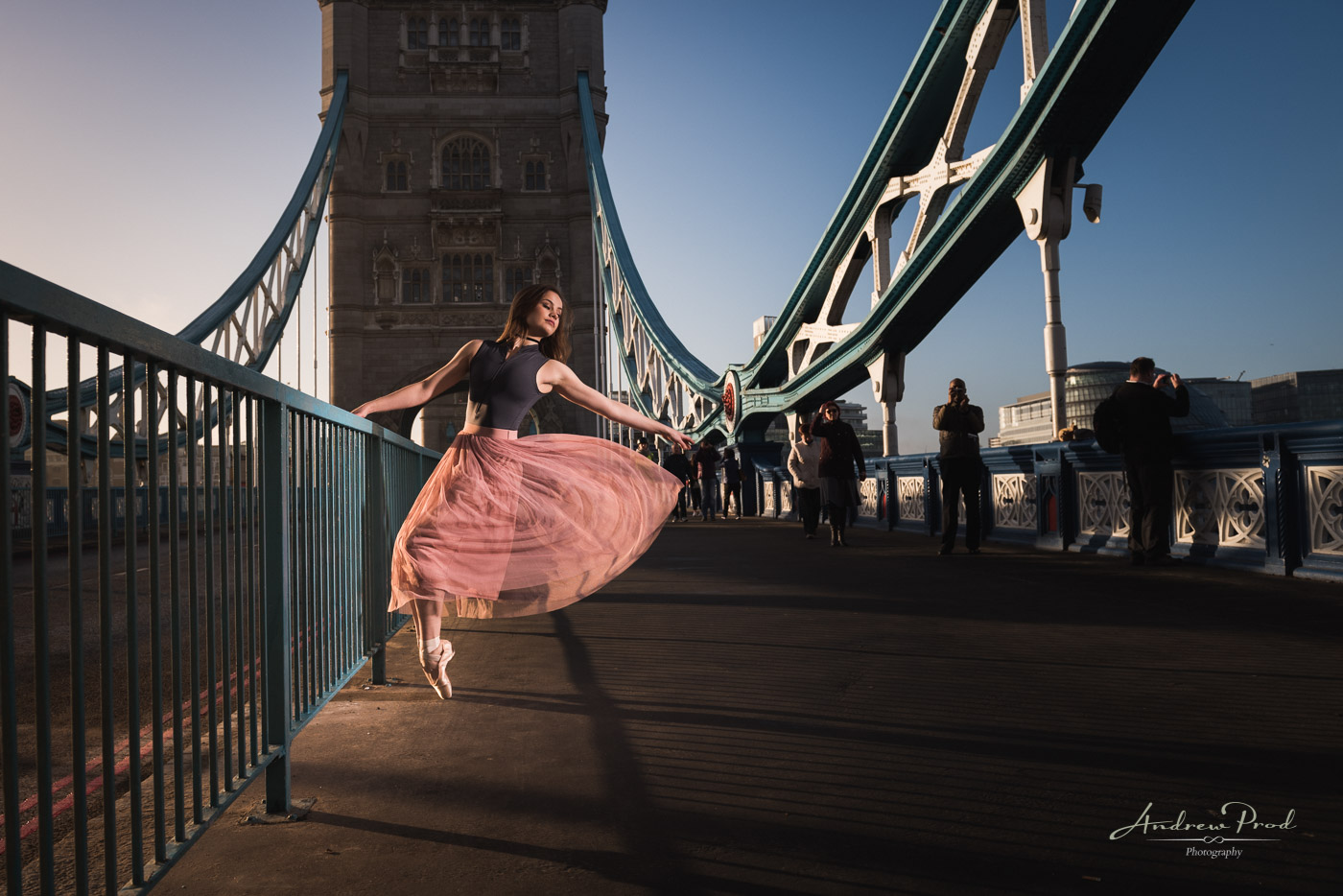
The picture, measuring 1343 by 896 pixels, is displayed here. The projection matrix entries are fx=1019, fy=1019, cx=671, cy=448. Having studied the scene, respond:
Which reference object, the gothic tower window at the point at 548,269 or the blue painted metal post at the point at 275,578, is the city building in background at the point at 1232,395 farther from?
the blue painted metal post at the point at 275,578

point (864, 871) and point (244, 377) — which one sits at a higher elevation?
point (244, 377)

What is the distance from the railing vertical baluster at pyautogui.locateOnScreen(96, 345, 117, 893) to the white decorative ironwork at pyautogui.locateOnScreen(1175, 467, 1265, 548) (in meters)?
6.96

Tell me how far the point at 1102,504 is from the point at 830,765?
680 centimetres

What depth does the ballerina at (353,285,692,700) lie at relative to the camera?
3.37 metres

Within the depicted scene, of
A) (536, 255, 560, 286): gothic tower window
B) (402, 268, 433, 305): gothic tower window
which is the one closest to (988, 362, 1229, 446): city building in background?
(536, 255, 560, 286): gothic tower window

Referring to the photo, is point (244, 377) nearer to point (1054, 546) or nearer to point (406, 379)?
point (1054, 546)

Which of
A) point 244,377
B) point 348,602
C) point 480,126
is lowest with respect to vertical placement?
point 348,602

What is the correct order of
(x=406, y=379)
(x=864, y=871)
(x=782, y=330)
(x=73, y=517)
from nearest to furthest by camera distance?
(x=73, y=517) < (x=864, y=871) < (x=782, y=330) < (x=406, y=379)

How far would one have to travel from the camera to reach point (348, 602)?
3311 millimetres

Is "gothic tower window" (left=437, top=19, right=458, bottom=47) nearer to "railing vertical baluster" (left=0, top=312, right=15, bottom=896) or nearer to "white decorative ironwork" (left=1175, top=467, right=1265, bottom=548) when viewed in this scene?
"white decorative ironwork" (left=1175, top=467, right=1265, bottom=548)

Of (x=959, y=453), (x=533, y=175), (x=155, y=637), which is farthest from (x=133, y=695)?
(x=533, y=175)

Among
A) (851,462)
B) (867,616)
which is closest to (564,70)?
(851,462)

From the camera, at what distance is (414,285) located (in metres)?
35.6

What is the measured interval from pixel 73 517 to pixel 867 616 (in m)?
4.16
